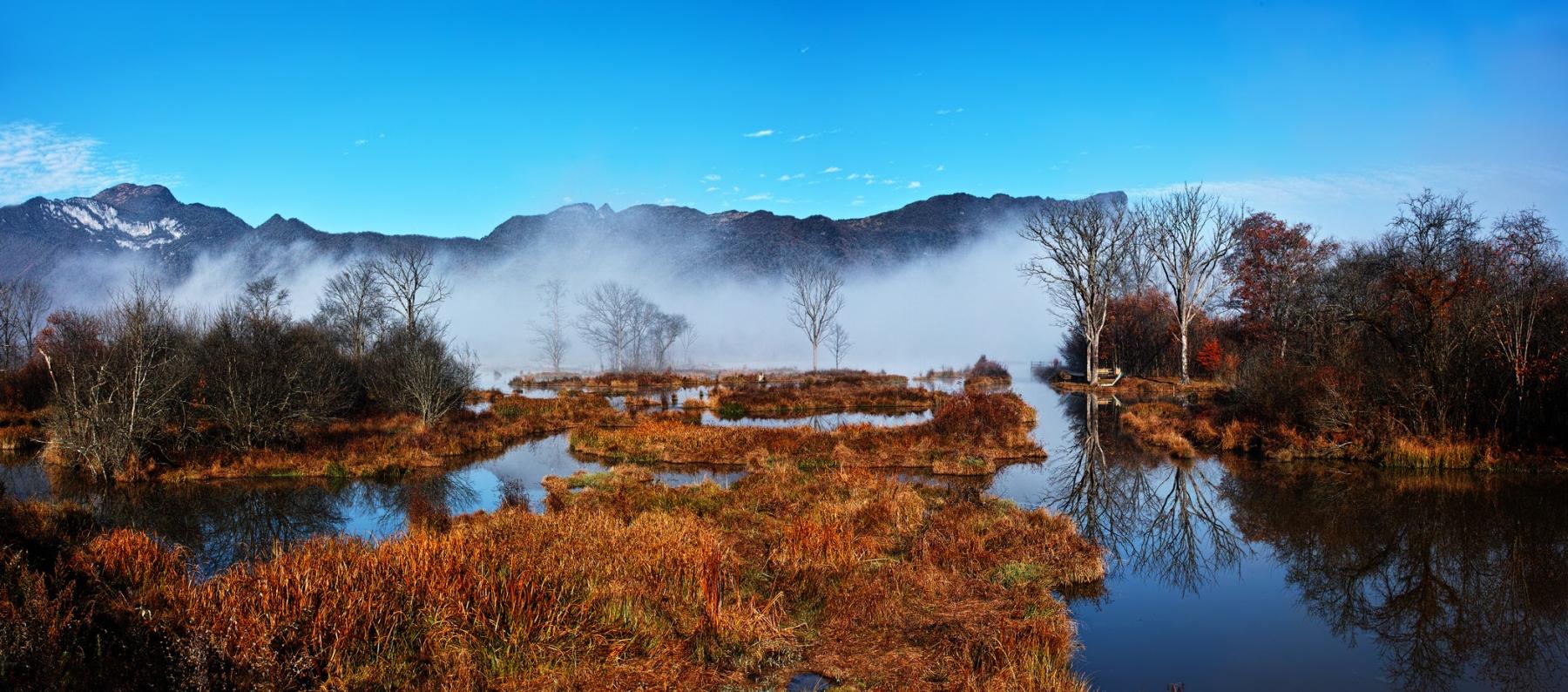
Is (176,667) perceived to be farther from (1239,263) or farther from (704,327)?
(704,327)

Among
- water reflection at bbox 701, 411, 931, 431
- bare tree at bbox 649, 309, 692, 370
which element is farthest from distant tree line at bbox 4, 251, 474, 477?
bare tree at bbox 649, 309, 692, 370

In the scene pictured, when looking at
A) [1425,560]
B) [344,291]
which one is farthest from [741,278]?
[1425,560]

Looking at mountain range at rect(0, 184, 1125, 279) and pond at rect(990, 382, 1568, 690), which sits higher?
mountain range at rect(0, 184, 1125, 279)

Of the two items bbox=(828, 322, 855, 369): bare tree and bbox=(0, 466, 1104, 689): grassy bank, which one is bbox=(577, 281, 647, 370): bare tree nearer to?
bbox=(828, 322, 855, 369): bare tree

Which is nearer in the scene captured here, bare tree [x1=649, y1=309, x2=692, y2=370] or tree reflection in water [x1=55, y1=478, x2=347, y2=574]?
tree reflection in water [x1=55, y1=478, x2=347, y2=574]

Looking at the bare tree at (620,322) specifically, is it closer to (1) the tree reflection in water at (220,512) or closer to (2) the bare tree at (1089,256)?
(2) the bare tree at (1089,256)

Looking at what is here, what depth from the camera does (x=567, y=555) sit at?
9695 millimetres

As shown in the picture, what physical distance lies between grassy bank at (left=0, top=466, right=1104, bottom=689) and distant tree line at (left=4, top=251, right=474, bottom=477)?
8966 mm

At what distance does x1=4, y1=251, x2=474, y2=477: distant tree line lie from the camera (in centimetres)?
1931

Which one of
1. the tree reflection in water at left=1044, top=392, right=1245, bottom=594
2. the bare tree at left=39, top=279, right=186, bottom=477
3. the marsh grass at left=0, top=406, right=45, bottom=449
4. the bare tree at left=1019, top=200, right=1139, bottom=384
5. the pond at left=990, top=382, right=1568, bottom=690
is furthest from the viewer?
the bare tree at left=1019, top=200, right=1139, bottom=384

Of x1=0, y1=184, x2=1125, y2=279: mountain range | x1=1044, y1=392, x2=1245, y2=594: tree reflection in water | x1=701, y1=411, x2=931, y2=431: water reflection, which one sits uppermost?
x1=0, y1=184, x2=1125, y2=279: mountain range

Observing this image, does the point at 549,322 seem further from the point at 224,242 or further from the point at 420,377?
the point at 420,377

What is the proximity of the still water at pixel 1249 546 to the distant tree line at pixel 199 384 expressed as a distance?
1821mm

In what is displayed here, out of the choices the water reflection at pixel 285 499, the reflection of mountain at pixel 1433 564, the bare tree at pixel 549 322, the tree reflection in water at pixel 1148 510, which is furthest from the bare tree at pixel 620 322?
the reflection of mountain at pixel 1433 564
